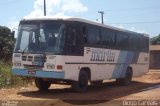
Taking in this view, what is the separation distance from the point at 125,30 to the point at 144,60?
4.00 m

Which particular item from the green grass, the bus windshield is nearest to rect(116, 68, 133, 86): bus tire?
the green grass

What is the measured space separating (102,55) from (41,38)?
4167mm

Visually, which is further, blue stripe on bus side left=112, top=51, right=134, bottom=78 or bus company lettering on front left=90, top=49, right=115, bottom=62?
blue stripe on bus side left=112, top=51, right=134, bottom=78

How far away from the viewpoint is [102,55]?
20.0 meters

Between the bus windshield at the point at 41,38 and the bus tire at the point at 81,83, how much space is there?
188 cm

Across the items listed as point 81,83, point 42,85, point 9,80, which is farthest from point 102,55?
point 9,80

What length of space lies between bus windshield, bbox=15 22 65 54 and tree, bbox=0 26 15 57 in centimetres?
2308

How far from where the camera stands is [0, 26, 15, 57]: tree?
4050 centimetres

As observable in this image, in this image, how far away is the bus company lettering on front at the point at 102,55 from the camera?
1903 cm

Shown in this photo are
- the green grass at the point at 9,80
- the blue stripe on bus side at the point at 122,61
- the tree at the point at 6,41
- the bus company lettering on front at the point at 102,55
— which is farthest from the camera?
the tree at the point at 6,41

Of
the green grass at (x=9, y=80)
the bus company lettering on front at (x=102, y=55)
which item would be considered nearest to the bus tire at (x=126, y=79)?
the bus company lettering on front at (x=102, y=55)

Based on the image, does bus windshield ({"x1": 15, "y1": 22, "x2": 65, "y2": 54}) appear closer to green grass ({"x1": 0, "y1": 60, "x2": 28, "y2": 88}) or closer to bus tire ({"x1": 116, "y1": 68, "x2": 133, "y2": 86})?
green grass ({"x1": 0, "y1": 60, "x2": 28, "y2": 88})

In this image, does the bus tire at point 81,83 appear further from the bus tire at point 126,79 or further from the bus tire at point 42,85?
the bus tire at point 126,79

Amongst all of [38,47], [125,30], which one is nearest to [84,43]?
[38,47]
